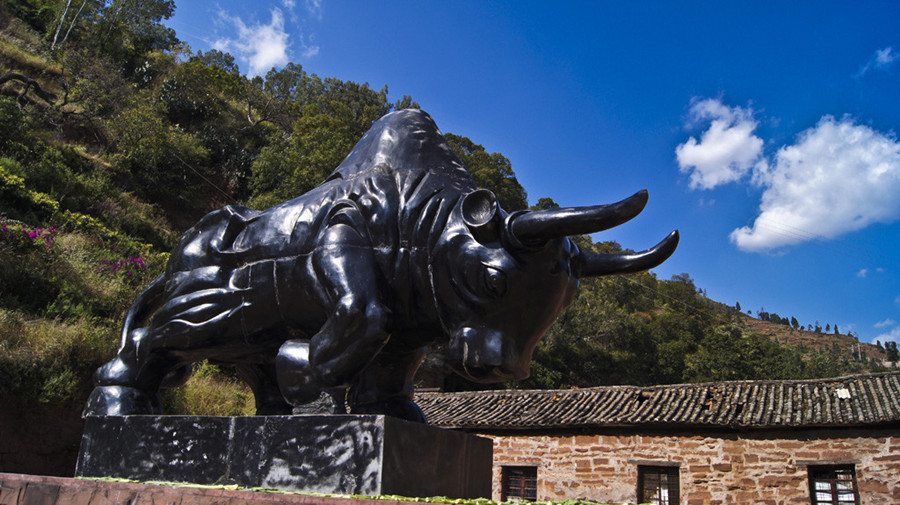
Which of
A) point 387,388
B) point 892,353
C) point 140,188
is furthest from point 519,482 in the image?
point 892,353

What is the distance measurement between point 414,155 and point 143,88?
33.8 meters

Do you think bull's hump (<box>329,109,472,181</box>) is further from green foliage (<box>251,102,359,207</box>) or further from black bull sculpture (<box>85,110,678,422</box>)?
green foliage (<box>251,102,359,207</box>)

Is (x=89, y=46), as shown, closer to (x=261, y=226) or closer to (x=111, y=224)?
(x=111, y=224)

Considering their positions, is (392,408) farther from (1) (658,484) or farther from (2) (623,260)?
(1) (658,484)

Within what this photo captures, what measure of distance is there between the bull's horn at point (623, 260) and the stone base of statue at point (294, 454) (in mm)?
996

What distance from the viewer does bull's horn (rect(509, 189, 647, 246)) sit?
98.1 inches

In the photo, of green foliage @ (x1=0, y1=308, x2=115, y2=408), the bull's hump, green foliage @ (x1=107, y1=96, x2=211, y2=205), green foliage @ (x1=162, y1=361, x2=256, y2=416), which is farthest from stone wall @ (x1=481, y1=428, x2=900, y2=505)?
Answer: green foliage @ (x1=107, y1=96, x2=211, y2=205)

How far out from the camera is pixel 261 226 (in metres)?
3.34

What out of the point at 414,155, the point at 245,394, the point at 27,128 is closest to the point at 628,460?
the point at 245,394

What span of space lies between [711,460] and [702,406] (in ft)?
5.18

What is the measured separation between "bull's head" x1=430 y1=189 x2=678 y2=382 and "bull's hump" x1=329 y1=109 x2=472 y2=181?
0.54 metres

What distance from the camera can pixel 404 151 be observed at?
3432 millimetres

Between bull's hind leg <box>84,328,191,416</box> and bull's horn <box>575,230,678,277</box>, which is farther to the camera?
bull's hind leg <box>84,328,191,416</box>

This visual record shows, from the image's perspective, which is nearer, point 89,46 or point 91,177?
point 91,177
